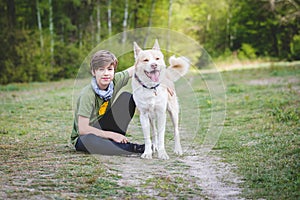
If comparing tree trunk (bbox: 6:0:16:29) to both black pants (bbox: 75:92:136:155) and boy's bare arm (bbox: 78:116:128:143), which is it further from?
boy's bare arm (bbox: 78:116:128:143)

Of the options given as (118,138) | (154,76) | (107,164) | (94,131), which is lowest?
(107,164)

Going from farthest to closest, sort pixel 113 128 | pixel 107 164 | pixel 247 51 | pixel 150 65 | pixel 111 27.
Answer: pixel 247 51, pixel 111 27, pixel 113 128, pixel 107 164, pixel 150 65

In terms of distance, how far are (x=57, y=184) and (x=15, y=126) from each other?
436cm

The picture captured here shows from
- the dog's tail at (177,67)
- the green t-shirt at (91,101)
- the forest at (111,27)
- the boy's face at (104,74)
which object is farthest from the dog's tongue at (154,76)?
the forest at (111,27)

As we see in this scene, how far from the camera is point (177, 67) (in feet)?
18.8

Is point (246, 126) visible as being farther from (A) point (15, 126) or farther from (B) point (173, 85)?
(A) point (15, 126)

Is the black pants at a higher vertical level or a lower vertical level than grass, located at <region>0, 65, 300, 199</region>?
higher

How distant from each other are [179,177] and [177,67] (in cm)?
165

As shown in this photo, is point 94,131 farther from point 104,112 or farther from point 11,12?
point 11,12

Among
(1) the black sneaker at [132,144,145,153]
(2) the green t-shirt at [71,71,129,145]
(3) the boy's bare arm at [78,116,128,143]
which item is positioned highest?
(2) the green t-shirt at [71,71,129,145]

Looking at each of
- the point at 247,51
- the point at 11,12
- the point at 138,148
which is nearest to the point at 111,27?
the point at 11,12

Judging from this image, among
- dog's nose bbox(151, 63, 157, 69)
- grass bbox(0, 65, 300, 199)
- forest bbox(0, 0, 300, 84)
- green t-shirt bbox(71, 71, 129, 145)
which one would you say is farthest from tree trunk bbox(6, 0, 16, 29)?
dog's nose bbox(151, 63, 157, 69)

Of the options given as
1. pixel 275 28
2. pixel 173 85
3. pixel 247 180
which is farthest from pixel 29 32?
pixel 275 28

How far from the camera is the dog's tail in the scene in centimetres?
554
